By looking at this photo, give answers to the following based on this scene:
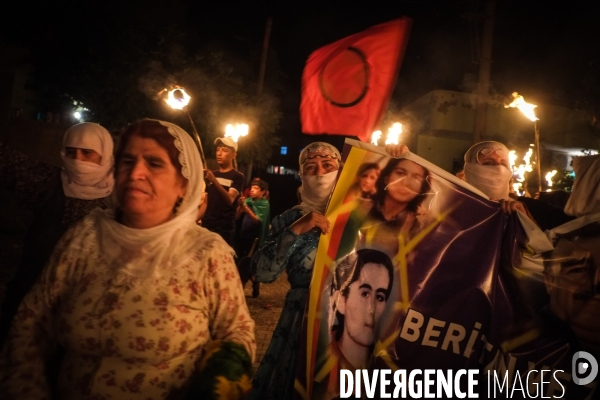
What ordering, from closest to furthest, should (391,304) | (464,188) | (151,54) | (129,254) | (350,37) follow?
1. (129,254)
2. (391,304)
3. (464,188)
4. (350,37)
5. (151,54)

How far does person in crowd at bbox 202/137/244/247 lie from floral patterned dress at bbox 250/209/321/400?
2.43 m

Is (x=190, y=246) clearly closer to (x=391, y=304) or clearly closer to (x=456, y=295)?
(x=391, y=304)

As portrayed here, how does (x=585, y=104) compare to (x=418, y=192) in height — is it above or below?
above

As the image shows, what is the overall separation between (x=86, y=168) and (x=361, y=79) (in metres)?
2.51

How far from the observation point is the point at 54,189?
3.10m

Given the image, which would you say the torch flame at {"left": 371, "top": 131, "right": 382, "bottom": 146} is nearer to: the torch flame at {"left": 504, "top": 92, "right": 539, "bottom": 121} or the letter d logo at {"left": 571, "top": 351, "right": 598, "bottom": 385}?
the letter d logo at {"left": 571, "top": 351, "right": 598, "bottom": 385}

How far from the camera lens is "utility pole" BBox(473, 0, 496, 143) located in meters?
11.3

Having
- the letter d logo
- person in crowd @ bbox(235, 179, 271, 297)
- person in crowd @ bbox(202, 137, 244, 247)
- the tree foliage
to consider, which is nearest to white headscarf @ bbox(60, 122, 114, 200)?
person in crowd @ bbox(202, 137, 244, 247)

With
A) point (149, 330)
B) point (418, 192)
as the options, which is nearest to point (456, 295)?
point (418, 192)

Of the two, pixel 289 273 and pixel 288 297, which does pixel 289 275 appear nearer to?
pixel 289 273

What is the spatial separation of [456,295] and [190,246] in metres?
1.77

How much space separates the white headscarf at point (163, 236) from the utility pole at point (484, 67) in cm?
1057

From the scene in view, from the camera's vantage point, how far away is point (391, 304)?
295cm

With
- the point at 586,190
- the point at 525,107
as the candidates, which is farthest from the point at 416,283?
the point at 525,107
